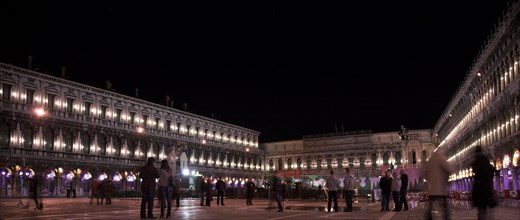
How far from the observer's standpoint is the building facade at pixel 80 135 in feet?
169

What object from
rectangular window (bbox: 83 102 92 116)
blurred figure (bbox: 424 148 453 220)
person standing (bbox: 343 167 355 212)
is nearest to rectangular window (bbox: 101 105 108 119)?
rectangular window (bbox: 83 102 92 116)

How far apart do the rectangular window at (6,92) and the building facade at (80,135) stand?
3.7 inches

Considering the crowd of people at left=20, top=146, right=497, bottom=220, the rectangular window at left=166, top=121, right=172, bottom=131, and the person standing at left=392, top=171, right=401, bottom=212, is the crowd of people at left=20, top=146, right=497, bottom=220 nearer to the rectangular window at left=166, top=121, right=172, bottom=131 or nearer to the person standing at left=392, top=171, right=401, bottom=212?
the person standing at left=392, top=171, right=401, bottom=212

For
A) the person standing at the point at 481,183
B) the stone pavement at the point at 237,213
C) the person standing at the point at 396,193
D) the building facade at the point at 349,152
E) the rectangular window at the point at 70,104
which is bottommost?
the stone pavement at the point at 237,213

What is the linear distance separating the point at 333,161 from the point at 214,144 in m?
31.0

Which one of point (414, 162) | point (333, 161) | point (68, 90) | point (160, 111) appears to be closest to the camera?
point (68, 90)

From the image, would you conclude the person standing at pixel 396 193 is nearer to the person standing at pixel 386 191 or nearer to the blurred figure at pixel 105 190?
the person standing at pixel 386 191

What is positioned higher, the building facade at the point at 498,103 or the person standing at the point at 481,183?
the building facade at the point at 498,103

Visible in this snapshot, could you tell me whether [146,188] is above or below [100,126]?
below

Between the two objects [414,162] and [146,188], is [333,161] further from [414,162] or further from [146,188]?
[146,188]

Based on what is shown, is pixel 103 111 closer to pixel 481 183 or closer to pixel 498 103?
pixel 498 103

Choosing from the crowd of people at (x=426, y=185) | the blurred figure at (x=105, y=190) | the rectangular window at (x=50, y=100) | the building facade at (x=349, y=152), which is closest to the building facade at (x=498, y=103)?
the crowd of people at (x=426, y=185)

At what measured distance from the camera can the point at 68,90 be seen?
59438 millimetres

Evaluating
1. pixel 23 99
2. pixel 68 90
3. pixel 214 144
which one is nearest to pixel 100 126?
pixel 68 90
